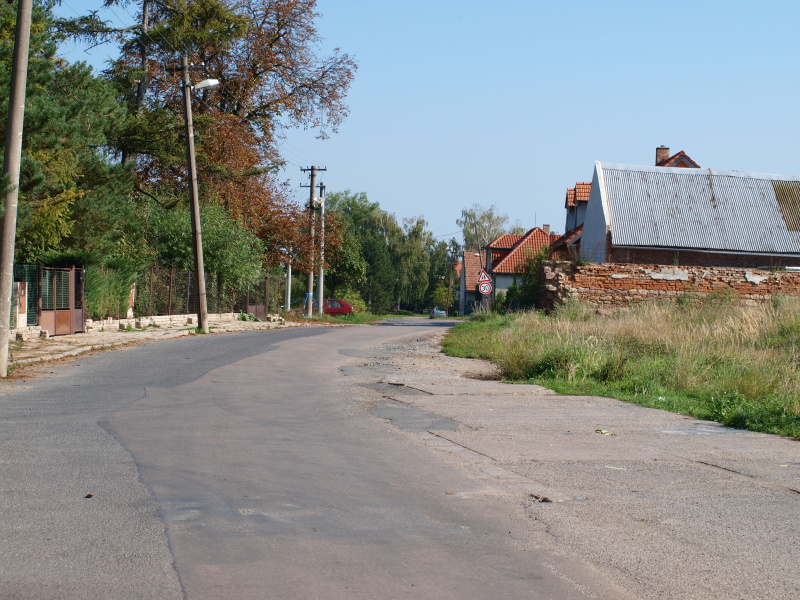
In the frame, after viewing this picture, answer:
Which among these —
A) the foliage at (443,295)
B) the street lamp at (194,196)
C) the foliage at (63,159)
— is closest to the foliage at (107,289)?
the foliage at (63,159)

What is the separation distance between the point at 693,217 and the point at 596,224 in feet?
14.0

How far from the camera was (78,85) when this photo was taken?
23.9 metres

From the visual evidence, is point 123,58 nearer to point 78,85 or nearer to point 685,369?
point 78,85

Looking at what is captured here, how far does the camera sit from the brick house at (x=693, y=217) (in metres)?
34.3

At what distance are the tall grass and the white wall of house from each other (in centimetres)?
1451

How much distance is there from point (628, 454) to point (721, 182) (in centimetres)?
3279

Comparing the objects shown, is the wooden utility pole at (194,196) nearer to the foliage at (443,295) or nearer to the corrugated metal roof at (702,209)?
the corrugated metal roof at (702,209)

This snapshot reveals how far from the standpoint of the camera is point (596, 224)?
37.5m

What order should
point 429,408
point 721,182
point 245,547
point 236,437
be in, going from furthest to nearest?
point 721,182, point 429,408, point 236,437, point 245,547

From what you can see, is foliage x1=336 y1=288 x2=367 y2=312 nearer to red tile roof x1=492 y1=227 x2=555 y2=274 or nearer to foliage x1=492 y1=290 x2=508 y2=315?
red tile roof x1=492 y1=227 x2=555 y2=274

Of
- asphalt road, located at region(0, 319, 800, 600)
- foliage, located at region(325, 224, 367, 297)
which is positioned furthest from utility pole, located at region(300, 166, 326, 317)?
asphalt road, located at region(0, 319, 800, 600)

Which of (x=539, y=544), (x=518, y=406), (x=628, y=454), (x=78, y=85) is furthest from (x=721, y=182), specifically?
(x=539, y=544)

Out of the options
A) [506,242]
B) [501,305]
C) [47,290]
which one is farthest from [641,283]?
[506,242]

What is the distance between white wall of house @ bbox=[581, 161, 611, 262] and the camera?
35.2 m
